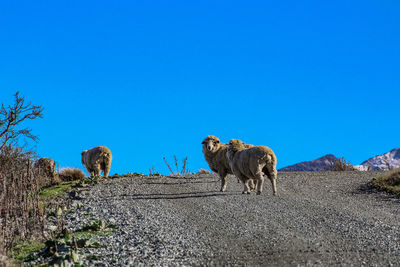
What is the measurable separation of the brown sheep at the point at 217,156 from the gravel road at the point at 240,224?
700 mm

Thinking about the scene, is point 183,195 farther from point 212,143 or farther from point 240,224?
point 240,224

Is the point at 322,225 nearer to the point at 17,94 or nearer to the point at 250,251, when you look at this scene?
the point at 250,251

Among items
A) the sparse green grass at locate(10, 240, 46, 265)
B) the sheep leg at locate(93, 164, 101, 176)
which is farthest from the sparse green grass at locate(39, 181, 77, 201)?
the sparse green grass at locate(10, 240, 46, 265)

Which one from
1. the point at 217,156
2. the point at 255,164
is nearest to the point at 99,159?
the point at 217,156

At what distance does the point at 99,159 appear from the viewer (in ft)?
72.4

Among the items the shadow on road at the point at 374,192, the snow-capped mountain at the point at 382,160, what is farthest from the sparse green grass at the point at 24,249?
the snow-capped mountain at the point at 382,160

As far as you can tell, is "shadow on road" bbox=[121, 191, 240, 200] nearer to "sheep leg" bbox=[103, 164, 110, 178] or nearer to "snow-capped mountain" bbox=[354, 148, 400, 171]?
"sheep leg" bbox=[103, 164, 110, 178]

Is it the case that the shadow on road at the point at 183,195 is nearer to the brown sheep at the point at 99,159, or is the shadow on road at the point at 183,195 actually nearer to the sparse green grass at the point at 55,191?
the sparse green grass at the point at 55,191

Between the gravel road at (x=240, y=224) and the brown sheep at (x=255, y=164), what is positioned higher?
the brown sheep at (x=255, y=164)

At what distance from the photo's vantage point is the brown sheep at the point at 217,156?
18.0m

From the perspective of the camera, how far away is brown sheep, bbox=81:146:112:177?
72.5 ft

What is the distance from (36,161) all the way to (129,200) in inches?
385

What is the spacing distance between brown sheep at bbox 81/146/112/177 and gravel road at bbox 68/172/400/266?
9.10 ft

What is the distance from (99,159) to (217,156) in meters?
6.73
